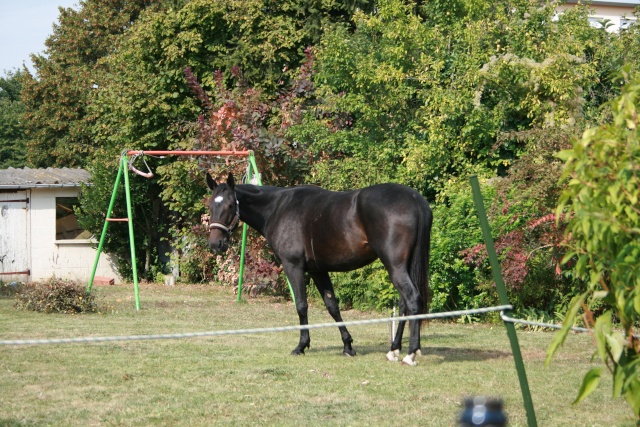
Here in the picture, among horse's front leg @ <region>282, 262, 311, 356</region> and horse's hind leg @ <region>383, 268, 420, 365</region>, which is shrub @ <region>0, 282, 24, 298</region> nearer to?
horse's front leg @ <region>282, 262, 311, 356</region>

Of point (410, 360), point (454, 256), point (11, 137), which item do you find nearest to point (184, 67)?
point (454, 256)

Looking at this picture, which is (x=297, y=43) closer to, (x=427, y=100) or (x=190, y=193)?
(x=190, y=193)

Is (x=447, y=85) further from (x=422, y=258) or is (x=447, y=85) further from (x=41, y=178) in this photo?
(x=41, y=178)

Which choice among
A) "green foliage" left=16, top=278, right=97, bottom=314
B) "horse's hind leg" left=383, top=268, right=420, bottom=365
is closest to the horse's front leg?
"horse's hind leg" left=383, top=268, right=420, bottom=365

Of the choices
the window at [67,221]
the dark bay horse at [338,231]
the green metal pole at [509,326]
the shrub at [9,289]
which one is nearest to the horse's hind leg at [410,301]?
the dark bay horse at [338,231]

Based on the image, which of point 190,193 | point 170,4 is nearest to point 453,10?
point 190,193

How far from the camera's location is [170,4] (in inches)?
945

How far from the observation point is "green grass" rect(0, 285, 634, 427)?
6.61m

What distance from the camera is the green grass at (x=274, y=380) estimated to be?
21.7 feet

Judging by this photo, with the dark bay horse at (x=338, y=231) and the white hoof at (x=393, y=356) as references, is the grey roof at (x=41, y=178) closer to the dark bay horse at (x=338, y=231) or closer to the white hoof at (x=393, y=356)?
the dark bay horse at (x=338, y=231)

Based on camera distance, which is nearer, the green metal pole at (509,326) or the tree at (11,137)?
the green metal pole at (509,326)

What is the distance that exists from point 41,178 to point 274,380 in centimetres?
1747

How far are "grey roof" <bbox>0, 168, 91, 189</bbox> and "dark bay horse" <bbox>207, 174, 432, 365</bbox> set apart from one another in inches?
533

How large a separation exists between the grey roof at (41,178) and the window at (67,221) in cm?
66
